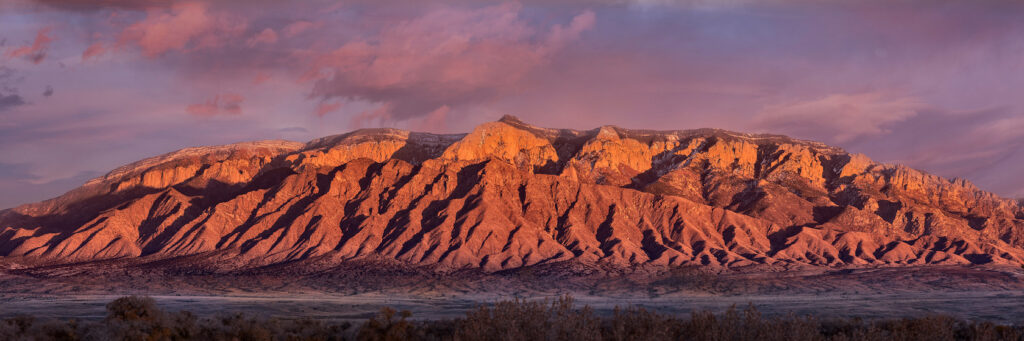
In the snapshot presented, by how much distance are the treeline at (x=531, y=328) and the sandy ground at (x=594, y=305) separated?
33.3 meters

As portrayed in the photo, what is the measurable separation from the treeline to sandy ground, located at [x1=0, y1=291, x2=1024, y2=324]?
33327mm

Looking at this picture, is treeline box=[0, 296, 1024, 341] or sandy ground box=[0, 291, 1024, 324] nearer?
treeline box=[0, 296, 1024, 341]

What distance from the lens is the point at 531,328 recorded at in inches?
1665

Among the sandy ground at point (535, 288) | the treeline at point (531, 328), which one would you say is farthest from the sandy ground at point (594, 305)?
the treeline at point (531, 328)

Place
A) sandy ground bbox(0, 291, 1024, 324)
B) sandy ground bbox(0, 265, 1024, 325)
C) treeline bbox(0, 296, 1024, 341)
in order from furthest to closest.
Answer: sandy ground bbox(0, 265, 1024, 325) < sandy ground bbox(0, 291, 1024, 324) < treeline bbox(0, 296, 1024, 341)

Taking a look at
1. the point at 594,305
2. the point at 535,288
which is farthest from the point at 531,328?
the point at 535,288

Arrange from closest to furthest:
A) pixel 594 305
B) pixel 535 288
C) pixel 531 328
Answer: pixel 531 328
pixel 594 305
pixel 535 288

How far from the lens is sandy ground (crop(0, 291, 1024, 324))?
105 meters

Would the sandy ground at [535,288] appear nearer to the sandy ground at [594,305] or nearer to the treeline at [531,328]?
the sandy ground at [594,305]

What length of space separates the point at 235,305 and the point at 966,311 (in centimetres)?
10294

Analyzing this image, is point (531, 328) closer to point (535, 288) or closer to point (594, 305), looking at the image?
point (594, 305)

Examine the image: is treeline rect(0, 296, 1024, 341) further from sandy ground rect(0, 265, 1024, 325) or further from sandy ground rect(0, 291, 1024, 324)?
sandy ground rect(0, 265, 1024, 325)

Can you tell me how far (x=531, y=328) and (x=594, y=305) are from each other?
8503 cm

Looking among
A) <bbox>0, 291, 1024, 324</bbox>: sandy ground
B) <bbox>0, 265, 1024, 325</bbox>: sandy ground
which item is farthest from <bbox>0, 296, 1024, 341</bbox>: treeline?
<bbox>0, 265, 1024, 325</bbox>: sandy ground
